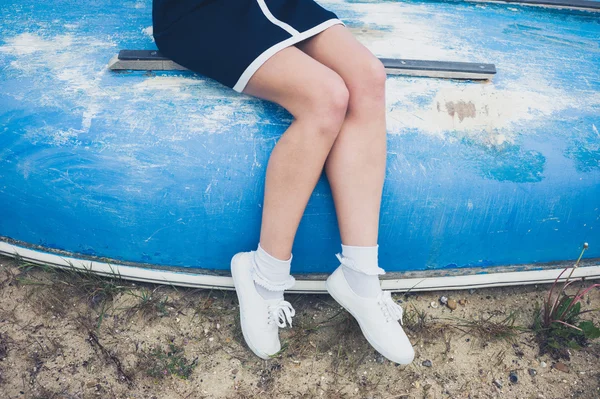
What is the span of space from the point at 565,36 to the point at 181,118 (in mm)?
1593

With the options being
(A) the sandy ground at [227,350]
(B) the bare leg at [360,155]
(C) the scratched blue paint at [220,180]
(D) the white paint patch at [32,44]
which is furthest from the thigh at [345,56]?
(D) the white paint patch at [32,44]

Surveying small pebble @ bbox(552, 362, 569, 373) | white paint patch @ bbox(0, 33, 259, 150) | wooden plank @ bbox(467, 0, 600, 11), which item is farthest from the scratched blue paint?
wooden plank @ bbox(467, 0, 600, 11)

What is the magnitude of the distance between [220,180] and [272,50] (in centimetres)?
41

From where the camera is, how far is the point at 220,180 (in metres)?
1.52

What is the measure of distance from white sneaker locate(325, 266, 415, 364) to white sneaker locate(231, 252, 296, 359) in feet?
0.59

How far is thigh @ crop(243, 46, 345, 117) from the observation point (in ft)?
4.44

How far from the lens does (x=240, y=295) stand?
4.96 ft

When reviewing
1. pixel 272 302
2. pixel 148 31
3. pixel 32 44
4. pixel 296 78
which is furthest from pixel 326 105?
pixel 32 44

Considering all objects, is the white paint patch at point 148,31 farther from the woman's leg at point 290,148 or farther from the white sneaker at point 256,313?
the white sneaker at point 256,313

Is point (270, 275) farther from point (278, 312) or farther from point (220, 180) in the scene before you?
point (220, 180)

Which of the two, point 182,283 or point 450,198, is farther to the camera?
point 182,283

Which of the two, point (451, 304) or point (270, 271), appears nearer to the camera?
point (270, 271)

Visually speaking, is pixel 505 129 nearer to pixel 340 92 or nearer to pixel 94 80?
pixel 340 92

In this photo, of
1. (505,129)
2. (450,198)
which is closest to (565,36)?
(505,129)
